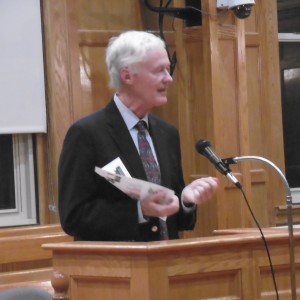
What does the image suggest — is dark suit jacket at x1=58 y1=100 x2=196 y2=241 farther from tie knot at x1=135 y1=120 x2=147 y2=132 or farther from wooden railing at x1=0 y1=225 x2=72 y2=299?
wooden railing at x1=0 y1=225 x2=72 y2=299

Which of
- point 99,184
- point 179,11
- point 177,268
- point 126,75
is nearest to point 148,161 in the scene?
point 99,184

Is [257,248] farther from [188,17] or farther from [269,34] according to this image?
[269,34]

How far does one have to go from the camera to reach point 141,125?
279 centimetres

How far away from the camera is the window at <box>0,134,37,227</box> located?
4.90 m

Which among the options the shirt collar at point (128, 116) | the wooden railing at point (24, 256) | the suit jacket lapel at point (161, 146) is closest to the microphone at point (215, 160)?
the suit jacket lapel at point (161, 146)

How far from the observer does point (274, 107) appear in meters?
5.83

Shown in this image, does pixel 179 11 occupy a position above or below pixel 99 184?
above

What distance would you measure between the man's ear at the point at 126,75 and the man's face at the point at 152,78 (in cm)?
2

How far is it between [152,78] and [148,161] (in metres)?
0.30

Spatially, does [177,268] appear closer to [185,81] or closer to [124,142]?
[124,142]

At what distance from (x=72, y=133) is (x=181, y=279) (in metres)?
0.65

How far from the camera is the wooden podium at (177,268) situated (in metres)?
2.36

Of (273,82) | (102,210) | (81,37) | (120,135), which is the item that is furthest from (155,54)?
(273,82)

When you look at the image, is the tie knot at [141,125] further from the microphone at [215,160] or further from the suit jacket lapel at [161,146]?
the microphone at [215,160]
